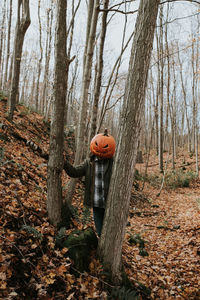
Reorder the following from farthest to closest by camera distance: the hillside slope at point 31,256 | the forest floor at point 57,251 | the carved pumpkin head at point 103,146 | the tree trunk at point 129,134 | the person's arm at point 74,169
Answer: the person's arm at point 74,169 → the carved pumpkin head at point 103,146 → the tree trunk at point 129,134 → the forest floor at point 57,251 → the hillside slope at point 31,256

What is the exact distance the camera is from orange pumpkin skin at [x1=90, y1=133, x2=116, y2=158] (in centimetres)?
278

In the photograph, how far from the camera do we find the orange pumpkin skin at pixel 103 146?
9.11ft

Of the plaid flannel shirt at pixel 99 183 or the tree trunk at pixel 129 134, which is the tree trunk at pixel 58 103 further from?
the tree trunk at pixel 129 134

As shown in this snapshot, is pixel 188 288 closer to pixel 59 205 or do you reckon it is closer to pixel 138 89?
pixel 59 205

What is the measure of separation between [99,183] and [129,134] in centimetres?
92

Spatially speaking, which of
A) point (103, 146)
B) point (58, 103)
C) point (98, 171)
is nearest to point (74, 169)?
point (98, 171)

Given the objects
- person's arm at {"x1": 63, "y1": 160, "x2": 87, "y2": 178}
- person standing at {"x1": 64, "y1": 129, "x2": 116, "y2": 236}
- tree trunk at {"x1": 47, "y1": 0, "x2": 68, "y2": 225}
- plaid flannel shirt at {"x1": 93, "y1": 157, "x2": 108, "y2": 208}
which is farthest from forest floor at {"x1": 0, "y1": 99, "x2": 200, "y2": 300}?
plaid flannel shirt at {"x1": 93, "y1": 157, "x2": 108, "y2": 208}

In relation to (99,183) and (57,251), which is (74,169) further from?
(57,251)

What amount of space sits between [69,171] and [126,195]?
99cm

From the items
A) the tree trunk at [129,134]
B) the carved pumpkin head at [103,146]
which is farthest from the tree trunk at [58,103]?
the tree trunk at [129,134]

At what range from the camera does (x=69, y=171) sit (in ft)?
9.82

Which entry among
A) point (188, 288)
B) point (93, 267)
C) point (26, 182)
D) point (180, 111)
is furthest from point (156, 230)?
point (180, 111)

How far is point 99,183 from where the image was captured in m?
2.89

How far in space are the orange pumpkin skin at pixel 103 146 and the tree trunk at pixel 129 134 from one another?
276 mm
